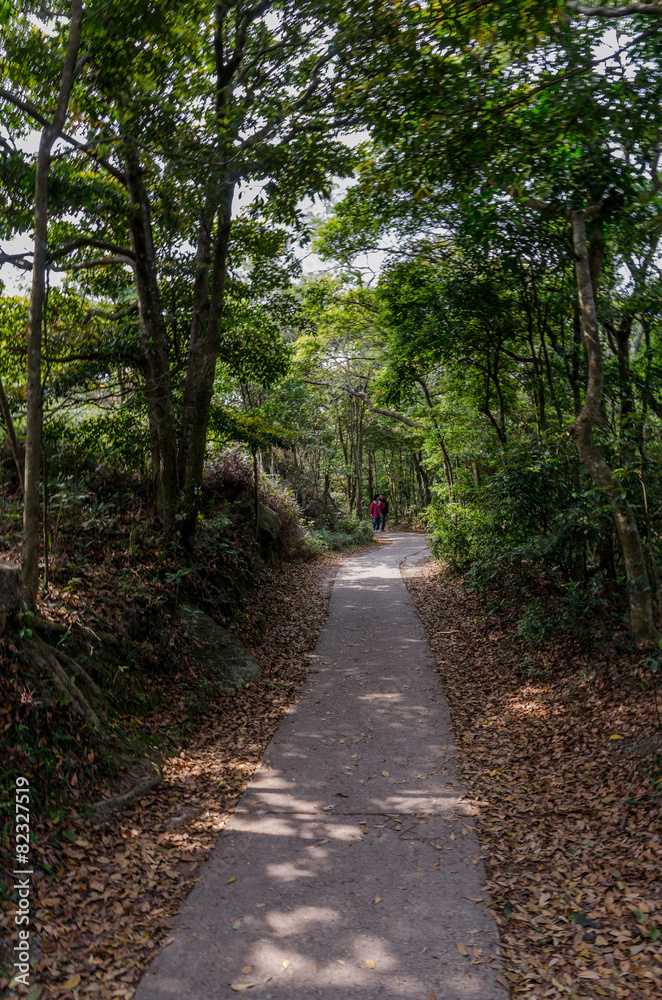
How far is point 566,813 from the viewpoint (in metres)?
4.81

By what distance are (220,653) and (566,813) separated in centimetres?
481

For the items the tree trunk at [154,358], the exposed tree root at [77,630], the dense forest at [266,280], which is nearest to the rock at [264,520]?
the dense forest at [266,280]

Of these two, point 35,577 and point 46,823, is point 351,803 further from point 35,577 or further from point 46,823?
point 35,577

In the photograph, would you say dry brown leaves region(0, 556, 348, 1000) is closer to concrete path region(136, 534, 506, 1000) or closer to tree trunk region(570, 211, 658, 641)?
concrete path region(136, 534, 506, 1000)

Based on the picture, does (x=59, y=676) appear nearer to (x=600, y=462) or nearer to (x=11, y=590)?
(x=11, y=590)

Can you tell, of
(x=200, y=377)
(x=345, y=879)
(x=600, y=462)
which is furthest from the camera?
(x=200, y=377)

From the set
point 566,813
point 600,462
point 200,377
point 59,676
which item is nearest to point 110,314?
point 200,377

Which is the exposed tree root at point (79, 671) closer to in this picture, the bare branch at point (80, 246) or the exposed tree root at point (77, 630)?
the exposed tree root at point (77, 630)

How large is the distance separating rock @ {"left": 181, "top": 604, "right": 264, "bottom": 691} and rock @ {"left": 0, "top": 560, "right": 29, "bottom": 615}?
2915 millimetres

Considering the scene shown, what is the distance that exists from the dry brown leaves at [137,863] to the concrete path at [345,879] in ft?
0.50

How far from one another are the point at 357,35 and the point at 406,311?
4.18 metres

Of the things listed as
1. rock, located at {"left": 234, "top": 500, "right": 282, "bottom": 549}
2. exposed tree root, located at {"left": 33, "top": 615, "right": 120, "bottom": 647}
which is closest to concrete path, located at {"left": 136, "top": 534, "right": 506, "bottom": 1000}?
exposed tree root, located at {"left": 33, "top": 615, "right": 120, "bottom": 647}

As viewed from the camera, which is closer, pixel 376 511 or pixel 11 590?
pixel 11 590

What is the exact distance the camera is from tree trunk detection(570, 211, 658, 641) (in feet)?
21.2
